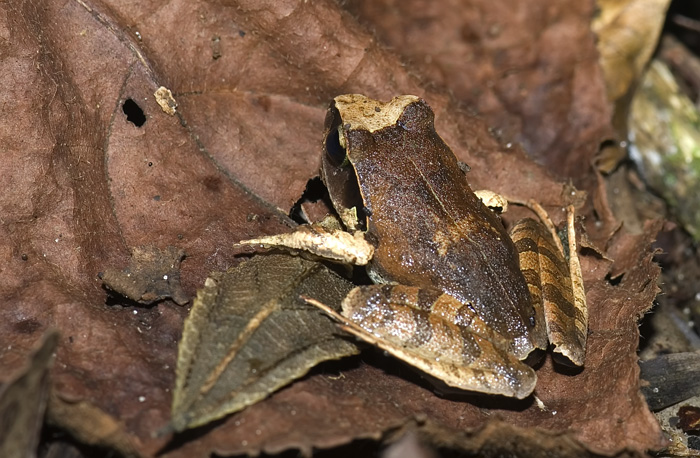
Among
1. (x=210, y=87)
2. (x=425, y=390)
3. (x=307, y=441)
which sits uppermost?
(x=210, y=87)

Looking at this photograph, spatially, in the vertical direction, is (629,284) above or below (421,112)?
below

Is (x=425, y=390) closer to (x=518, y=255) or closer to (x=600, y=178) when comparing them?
(x=518, y=255)

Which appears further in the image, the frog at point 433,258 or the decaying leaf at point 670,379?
the decaying leaf at point 670,379

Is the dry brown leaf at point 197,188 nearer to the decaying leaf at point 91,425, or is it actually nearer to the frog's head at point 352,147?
the decaying leaf at point 91,425

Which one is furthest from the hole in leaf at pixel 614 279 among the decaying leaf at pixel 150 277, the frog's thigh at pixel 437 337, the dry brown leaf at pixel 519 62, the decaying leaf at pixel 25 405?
the decaying leaf at pixel 25 405

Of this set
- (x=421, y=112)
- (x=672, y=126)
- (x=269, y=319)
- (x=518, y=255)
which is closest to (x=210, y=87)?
(x=421, y=112)

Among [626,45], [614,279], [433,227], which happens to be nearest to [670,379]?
[614,279]

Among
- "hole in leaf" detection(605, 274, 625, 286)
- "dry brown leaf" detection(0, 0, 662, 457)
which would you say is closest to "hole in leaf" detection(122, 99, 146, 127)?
"dry brown leaf" detection(0, 0, 662, 457)
